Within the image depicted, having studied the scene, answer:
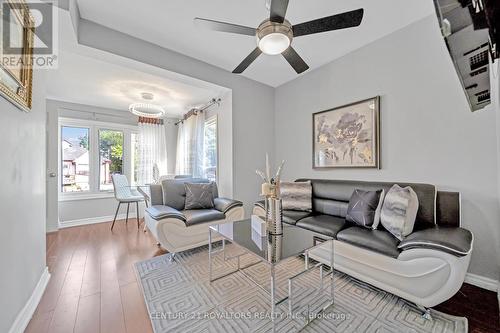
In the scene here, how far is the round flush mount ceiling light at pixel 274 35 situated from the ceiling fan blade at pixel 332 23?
0.09m

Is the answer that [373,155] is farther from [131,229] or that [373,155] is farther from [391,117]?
[131,229]

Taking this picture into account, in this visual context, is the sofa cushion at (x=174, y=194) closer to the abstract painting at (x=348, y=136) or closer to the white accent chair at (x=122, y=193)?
the white accent chair at (x=122, y=193)

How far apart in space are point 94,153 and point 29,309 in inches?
145

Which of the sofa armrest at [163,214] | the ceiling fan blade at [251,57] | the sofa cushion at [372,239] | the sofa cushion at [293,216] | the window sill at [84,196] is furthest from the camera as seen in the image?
the window sill at [84,196]

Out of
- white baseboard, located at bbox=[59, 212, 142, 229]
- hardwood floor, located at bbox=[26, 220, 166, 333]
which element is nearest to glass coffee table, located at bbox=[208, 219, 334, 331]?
hardwood floor, located at bbox=[26, 220, 166, 333]

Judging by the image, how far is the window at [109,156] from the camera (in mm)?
4543

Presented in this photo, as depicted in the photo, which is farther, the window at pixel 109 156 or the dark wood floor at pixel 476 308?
the window at pixel 109 156

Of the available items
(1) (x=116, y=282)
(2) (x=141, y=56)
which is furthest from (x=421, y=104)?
(1) (x=116, y=282)

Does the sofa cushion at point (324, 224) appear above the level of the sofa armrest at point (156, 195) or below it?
below

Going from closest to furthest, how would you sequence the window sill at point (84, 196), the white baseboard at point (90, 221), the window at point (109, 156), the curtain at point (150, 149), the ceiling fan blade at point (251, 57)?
the ceiling fan blade at point (251, 57) < the white baseboard at point (90, 221) < the window sill at point (84, 196) < the window at point (109, 156) < the curtain at point (150, 149)

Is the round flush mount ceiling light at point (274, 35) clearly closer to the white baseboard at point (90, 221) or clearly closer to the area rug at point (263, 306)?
the area rug at point (263, 306)

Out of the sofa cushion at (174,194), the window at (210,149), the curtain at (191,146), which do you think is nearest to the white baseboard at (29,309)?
the sofa cushion at (174,194)

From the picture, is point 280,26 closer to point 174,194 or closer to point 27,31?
point 27,31

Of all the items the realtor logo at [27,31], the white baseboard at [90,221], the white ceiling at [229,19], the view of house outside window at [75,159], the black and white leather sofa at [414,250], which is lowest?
the white baseboard at [90,221]
